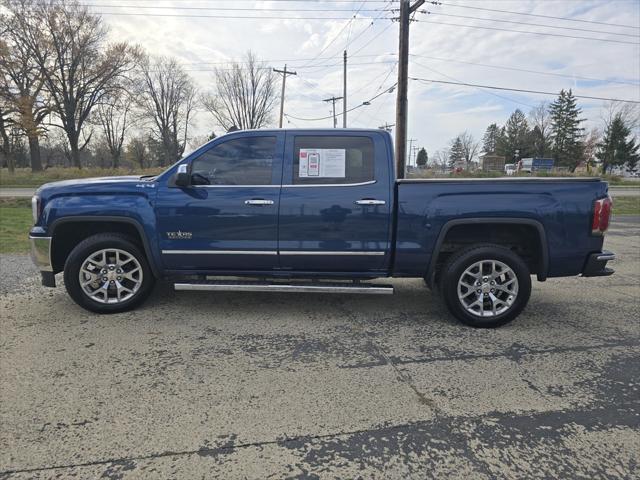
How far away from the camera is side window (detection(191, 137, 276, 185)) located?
421 centimetres

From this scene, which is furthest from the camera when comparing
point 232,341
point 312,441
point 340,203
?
point 340,203

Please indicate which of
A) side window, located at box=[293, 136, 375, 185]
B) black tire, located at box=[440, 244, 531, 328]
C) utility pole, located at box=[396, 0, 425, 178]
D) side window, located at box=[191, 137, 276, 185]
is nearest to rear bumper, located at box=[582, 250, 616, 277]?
black tire, located at box=[440, 244, 531, 328]

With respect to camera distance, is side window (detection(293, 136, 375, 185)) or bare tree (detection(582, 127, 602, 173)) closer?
side window (detection(293, 136, 375, 185))

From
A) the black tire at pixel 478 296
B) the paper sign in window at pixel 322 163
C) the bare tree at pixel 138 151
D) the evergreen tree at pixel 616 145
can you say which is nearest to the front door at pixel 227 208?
the paper sign in window at pixel 322 163

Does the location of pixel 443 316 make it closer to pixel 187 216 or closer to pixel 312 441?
pixel 312 441

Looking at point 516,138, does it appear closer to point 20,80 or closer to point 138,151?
point 138,151

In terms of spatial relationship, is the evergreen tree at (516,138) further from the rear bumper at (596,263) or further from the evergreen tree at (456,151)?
the rear bumper at (596,263)

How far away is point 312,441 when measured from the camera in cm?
239

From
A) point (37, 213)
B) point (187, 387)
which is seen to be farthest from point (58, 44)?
point (187, 387)

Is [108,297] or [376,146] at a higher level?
[376,146]

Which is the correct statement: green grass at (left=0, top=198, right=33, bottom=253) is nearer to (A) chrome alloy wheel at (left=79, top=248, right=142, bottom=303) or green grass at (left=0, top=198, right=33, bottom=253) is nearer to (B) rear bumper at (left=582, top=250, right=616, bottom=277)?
(A) chrome alloy wheel at (left=79, top=248, right=142, bottom=303)

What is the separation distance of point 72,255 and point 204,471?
3.02m

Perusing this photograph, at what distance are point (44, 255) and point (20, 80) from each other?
133ft

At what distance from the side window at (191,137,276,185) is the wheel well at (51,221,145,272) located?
0.98m
